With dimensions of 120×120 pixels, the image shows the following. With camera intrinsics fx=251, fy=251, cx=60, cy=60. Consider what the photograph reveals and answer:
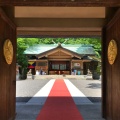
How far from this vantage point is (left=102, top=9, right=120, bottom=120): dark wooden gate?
543 centimetres

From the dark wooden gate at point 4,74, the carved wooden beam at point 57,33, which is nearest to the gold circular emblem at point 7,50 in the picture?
the dark wooden gate at point 4,74

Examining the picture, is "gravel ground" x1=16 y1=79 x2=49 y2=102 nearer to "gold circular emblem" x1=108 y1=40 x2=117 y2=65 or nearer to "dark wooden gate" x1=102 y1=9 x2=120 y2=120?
"dark wooden gate" x1=102 y1=9 x2=120 y2=120

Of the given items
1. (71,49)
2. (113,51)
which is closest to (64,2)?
(113,51)

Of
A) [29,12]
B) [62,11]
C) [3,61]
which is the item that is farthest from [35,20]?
[3,61]

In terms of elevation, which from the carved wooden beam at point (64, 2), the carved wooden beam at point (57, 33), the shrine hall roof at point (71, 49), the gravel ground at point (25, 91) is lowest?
the gravel ground at point (25, 91)

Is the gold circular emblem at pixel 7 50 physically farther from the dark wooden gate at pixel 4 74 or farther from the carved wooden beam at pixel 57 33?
the carved wooden beam at pixel 57 33

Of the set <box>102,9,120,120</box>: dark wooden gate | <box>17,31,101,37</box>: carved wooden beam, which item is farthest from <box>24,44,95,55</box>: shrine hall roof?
<box>102,9,120,120</box>: dark wooden gate

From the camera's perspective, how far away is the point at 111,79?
6.29 m

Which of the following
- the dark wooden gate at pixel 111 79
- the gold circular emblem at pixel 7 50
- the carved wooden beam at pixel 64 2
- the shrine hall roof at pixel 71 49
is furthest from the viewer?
the shrine hall roof at pixel 71 49

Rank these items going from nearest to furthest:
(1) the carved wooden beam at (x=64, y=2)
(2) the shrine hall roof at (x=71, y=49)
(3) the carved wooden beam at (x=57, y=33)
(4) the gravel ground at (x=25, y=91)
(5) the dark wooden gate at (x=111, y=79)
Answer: (1) the carved wooden beam at (x=64, y=2)
(5) the dark wooden gate at (x=111, y=79)
(3) the carved wooden beam at (x=57, y=33)
(4) the gravel ground at (x=25, y=91)
(2) the shrine hall roof at (x=71, y=49)

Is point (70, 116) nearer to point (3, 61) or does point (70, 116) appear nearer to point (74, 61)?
point (3, 61)

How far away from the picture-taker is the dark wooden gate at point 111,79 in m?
5.43

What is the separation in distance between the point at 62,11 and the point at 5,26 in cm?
191

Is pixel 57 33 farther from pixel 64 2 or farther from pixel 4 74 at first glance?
pixel 64 2
